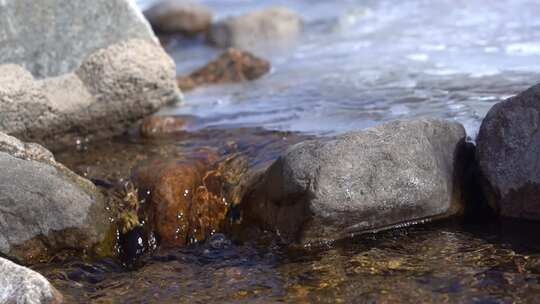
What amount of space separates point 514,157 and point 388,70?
11.2 feet

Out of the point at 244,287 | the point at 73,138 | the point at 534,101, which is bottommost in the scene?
the point at 244,287

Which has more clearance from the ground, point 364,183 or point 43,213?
point 364,183

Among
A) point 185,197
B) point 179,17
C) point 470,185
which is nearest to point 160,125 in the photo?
point 185,197

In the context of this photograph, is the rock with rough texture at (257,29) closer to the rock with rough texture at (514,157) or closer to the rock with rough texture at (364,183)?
the rock with rough texture at (364,183)

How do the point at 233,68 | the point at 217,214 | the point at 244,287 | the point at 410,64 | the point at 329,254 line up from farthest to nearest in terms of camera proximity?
the point at 233,68 → the point at 410,64 → the point at 217,214 → the point at 329,254 → the point at 244,287

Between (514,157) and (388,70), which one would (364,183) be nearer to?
(514,157)

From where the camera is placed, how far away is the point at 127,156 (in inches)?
247

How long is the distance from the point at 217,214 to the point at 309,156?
0.85 meters

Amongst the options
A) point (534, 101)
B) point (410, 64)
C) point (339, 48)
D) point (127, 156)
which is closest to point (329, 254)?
point (534, 101)

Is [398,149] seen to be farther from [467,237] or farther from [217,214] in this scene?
[217,214]

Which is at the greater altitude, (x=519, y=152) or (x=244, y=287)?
(x=519, y=152)

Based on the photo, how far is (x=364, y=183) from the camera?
469 cm

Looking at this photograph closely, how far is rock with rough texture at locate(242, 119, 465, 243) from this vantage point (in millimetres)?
4648

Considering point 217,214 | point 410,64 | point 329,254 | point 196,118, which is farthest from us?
point 410,64
